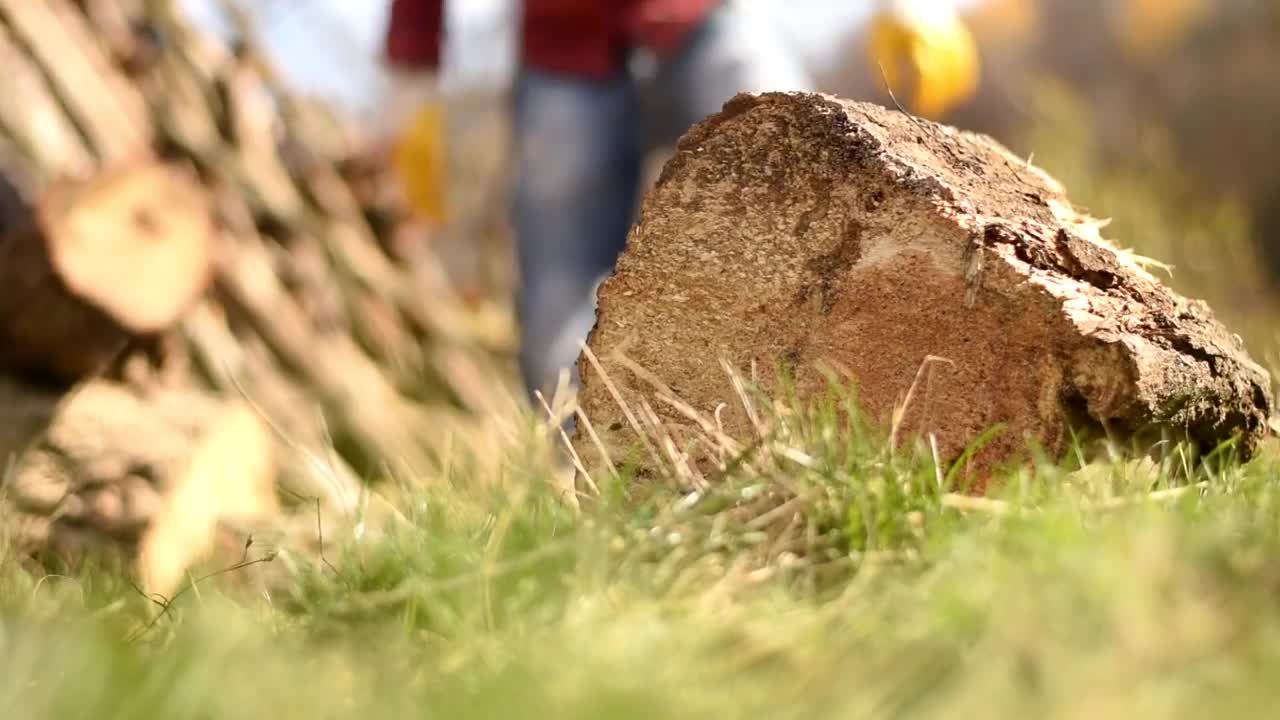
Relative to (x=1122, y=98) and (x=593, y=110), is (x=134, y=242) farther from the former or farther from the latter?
(x=1122, y=98)

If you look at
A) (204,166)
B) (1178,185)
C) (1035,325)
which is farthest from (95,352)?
(1178,185)

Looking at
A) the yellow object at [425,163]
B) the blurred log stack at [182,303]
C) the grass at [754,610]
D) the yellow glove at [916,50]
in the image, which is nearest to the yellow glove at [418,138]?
the yellow object at [425,163]

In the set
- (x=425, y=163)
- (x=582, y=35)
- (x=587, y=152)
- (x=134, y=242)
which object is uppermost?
(x=582, y=35)

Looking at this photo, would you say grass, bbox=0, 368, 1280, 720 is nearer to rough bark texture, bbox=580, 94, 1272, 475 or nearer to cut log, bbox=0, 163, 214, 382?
rough bark texture, bbox=580, 94, 1272, 475

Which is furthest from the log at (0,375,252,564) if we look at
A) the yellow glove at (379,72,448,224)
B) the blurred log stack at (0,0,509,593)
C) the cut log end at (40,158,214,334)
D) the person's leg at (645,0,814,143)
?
the person's leg at (645,0,814,143)

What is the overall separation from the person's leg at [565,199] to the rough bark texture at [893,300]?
3.26 feet

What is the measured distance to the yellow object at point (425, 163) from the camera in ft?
10.7

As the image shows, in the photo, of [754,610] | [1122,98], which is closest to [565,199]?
[754,610]

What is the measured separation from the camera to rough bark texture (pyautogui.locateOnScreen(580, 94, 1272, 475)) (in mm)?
1189

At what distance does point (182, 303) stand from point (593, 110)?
0.89 m

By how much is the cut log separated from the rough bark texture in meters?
1.25

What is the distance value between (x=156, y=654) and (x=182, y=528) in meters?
1.29

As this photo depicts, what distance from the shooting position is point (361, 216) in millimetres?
3750

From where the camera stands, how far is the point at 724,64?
84.9 inches
